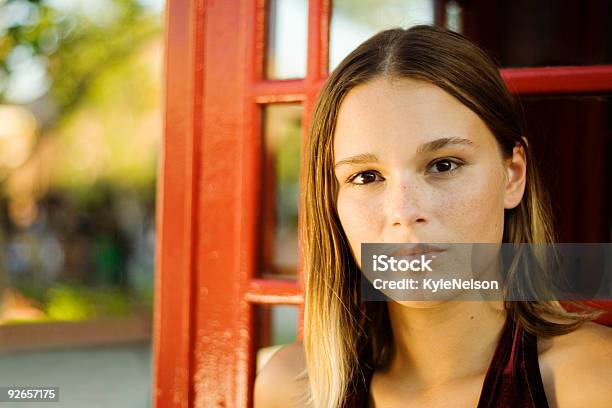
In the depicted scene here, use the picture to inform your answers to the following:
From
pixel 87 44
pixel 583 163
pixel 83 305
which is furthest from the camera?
pixel 87 44

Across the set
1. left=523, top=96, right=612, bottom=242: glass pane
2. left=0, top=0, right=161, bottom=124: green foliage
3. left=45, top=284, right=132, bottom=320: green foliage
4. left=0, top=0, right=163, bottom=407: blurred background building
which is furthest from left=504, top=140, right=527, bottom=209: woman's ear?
left=0, top=0, right=161, bottom=124: green foliage

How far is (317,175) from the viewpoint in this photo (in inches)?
65.1

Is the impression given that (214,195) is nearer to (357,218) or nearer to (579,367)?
(357,218)

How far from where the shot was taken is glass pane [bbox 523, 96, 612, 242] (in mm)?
3193

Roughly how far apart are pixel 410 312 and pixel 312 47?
83 centimetres

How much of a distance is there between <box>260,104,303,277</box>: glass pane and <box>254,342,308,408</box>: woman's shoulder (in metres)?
0.34

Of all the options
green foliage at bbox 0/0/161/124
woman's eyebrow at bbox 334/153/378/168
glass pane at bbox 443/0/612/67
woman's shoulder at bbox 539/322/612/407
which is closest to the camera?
woman's shoulder at bbox 539/322/612/407

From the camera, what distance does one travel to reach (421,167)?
1.47 metres

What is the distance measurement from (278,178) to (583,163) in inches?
66.2

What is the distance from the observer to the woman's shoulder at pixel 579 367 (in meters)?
1.39

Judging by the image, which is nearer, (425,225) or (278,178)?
(425,225)

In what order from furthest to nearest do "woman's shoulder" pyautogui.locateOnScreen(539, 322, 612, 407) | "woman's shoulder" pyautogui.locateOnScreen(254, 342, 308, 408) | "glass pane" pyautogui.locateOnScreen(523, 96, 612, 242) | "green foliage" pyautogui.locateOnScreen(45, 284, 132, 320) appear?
"green foliage" pyautogui.locateOnScreen(45, 284, 132, 320)
"glass pane" pyautogui.locateOnScreen(523, 96, 612, 242)
"woman's shoulder" pyautogui.locateOnScreen(254, 342, 308, 408)
"woman's shoulder" pyautogui.locateOnScreen(539, 322, 612, 407)

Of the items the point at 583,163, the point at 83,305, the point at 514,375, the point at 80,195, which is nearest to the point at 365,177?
the point at 514,375

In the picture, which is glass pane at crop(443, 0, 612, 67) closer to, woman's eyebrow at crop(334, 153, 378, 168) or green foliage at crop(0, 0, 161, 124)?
woman's eyebrow at crop(334, 153, 378, 168)
